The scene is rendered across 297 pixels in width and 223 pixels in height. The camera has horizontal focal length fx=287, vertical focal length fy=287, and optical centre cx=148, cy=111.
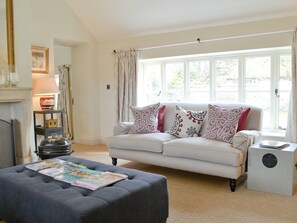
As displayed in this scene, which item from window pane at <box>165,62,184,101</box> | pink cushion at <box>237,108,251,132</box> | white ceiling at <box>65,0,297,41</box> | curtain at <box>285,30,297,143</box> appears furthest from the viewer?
window pane at <box>165,62,184,101</box>

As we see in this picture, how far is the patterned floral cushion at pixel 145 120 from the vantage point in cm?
397

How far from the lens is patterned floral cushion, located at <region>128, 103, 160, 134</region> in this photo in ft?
13.0

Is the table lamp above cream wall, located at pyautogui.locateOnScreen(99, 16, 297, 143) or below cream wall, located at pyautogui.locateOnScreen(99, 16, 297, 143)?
below

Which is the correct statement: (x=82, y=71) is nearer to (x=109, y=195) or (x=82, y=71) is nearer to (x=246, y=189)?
(x=246, y=189)

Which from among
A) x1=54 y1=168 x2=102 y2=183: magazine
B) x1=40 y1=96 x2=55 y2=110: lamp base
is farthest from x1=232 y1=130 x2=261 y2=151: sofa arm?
x1=40 y1=96 x2=55 y2=110: lamp base

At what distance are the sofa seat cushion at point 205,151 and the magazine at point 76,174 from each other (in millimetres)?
1217

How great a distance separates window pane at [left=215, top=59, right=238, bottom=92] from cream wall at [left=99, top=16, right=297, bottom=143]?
35cm

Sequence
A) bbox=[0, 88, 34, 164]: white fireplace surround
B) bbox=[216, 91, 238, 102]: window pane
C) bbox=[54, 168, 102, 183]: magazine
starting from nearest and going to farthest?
bbox=[54, 168, 102, 183]: magazine, bbox=[0, 88, 34, 164]: white fireplace surround, bbox=[216, 91, 238, 102]: window pane

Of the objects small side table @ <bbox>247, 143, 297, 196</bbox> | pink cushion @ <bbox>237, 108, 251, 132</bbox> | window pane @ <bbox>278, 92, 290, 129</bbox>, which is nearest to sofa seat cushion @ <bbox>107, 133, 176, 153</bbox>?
pink cushion @ <bbox>237, 108, 251, 132</bbox>

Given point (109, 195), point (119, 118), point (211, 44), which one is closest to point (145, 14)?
point (211, 44)

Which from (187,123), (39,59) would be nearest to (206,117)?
(187,123)

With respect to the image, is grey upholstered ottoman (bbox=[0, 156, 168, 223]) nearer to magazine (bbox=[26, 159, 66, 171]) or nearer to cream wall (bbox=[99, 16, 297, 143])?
magazine (bbox=[26, 159, 66, 171])

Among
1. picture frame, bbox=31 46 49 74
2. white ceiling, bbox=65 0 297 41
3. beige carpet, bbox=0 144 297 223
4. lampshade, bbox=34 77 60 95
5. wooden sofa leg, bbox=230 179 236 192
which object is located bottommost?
beige carpet, bbox=0 144 297 223

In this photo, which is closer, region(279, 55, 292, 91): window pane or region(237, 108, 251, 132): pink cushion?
region(237, 108, 251, 132): pink cushion
